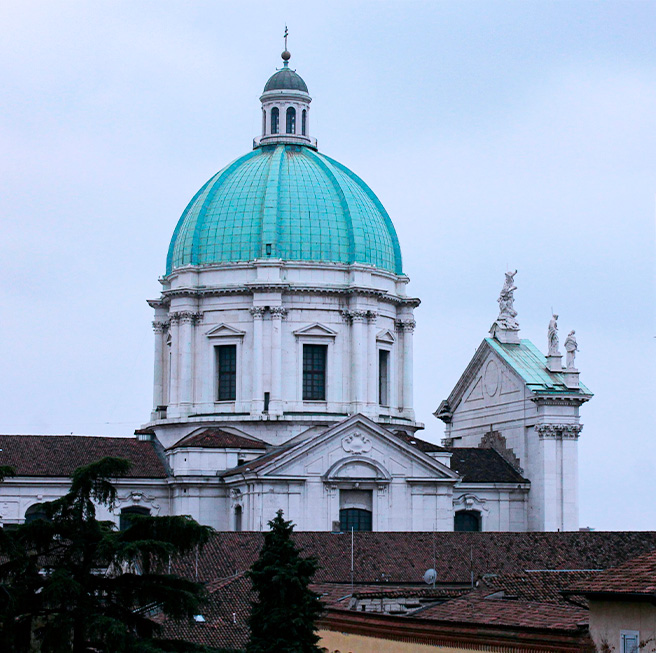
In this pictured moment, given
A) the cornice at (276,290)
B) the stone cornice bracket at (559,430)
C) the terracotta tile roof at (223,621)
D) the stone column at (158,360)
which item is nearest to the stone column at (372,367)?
the cornice at (276,290)

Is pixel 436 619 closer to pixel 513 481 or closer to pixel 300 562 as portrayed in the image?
pixel 300 562

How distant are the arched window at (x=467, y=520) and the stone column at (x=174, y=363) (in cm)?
1245

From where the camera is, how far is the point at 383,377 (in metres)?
67.8

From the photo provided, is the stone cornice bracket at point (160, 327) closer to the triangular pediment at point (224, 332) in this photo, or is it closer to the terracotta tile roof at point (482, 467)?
the triangular pediment at point (224, 332)

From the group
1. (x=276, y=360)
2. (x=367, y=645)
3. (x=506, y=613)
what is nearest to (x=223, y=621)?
(x=367, y=645)

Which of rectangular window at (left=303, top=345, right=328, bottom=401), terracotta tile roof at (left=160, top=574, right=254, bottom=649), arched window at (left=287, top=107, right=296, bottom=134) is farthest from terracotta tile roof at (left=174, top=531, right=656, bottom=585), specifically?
arched window at (left=287, top=107, right=296, bottom=134)

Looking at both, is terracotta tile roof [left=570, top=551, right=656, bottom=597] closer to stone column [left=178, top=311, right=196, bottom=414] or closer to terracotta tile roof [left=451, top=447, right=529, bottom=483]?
terracotta tile roof [left=451, top=447, right=529, bottom=483]

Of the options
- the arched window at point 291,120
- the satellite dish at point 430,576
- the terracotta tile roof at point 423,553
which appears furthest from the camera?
the arched window at point 291,120

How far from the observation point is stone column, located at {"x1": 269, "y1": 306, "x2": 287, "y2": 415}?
6394 centimetres

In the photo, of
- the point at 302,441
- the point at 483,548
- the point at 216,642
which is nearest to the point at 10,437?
the point at 302,441

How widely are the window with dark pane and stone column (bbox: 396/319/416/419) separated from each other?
8142 millimetres

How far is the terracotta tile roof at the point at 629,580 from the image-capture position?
23623 mm

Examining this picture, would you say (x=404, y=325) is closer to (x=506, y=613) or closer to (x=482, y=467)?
(x=482, y=467)

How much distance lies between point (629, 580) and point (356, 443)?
1437 inches
